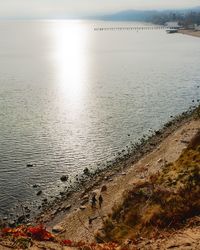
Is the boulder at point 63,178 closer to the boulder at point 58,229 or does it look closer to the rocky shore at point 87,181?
the rocky shore at point 87,181

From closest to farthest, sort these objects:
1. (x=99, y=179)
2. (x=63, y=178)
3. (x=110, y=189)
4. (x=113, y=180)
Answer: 1. (x=110, y=189)
2. (x=113, y=180)
3. (x=63, y=178)
4. (x=99, y=179)

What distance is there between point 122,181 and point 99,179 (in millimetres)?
2868

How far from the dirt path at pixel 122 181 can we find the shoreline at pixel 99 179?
815mm

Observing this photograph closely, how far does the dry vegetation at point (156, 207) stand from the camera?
72.3ft

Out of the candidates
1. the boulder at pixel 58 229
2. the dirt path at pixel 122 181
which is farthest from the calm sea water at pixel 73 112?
the boulder at pixel 58 229

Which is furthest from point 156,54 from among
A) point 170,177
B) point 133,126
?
point 170,177

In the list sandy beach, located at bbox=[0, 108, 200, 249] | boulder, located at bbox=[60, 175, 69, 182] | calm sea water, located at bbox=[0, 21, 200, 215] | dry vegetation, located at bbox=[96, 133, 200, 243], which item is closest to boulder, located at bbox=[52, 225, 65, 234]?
sandy beach, located at bbox=[0, 108, 200, 249]

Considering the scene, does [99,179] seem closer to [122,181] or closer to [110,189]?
[122,181]

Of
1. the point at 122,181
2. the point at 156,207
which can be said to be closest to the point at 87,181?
the point at 122,181

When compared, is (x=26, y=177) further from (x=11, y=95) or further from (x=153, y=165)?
(x=11, y=95)

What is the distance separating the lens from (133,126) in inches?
2240

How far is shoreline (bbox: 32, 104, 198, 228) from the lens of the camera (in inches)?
1313

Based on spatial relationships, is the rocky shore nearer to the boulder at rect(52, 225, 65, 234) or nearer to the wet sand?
the wet sand

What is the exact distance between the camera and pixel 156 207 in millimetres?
23672
